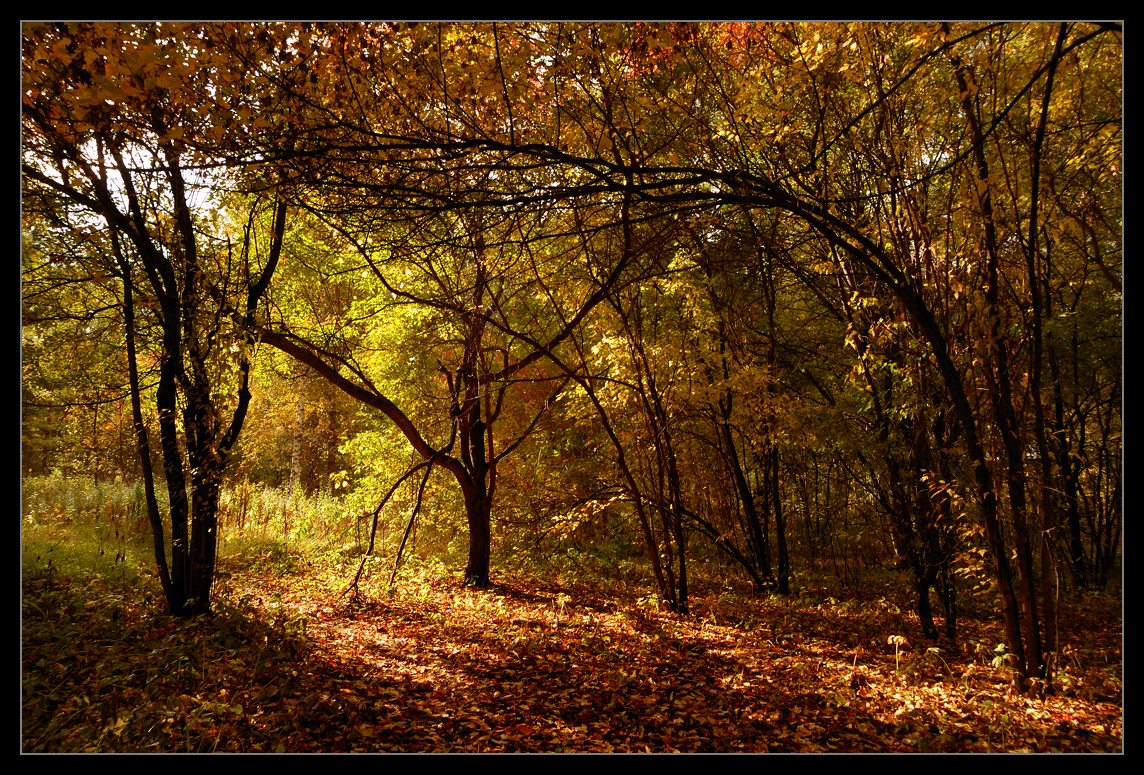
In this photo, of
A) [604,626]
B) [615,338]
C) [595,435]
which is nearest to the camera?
[604,626]

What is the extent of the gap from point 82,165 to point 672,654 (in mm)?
5893

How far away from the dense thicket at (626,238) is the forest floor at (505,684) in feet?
1.93

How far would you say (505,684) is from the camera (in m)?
4.18

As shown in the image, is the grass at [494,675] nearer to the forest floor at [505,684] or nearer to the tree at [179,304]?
the forest floor at [505,684]

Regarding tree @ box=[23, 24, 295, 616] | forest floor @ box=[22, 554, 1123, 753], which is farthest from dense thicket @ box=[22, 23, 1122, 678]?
forest floor @ box=[22, 554, 1123, 753]

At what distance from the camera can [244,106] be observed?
2688 millimetres

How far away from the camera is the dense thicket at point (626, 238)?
2.90 m

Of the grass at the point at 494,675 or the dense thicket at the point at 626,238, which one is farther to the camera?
the grass at the point at 494,675

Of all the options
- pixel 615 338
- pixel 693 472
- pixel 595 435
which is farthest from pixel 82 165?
pixel 693 472

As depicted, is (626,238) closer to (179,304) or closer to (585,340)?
(179,304)

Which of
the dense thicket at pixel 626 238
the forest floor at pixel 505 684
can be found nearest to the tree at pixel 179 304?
the dense thicket at pixel 626 238

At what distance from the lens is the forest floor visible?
3.09 meters
